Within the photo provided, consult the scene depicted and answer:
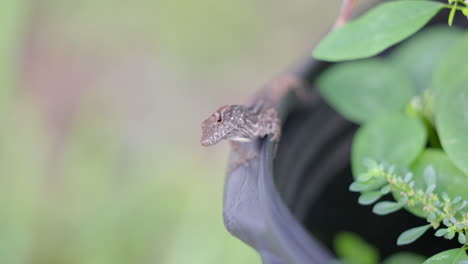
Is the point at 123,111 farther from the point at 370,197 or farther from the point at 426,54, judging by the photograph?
the point at 370,197

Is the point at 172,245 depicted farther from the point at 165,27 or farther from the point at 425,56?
the point at 165,27

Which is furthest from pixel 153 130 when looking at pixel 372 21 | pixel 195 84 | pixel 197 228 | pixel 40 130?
pixel 372 21

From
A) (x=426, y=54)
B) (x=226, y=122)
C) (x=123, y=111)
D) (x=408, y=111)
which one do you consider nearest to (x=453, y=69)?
(x=408, y=111)

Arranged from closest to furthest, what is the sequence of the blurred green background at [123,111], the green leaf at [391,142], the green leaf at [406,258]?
the green leaf at [391,142]
the green leaf at [406,258]
the blurred green background at [123,111]

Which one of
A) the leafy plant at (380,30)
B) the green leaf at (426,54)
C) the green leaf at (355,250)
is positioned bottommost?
the green leaf at (355,250)

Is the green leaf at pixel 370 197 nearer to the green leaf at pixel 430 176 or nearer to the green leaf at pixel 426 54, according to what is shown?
the green leaf at pixel 430 176

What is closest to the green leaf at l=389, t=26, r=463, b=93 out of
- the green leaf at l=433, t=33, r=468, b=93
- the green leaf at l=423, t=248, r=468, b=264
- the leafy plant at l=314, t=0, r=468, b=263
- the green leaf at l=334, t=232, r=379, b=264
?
the leafy plant at l=314, t=0, r=468, b=263

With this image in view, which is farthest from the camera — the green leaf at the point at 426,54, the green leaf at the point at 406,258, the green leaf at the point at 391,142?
the green leaf at the point at 426,54

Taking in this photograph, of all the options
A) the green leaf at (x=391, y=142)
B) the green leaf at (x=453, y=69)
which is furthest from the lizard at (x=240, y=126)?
the green leaf at (x=453, y=69)
